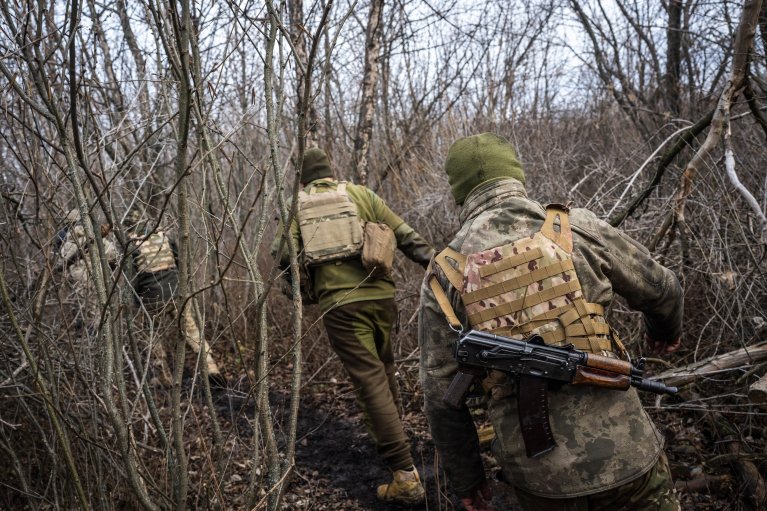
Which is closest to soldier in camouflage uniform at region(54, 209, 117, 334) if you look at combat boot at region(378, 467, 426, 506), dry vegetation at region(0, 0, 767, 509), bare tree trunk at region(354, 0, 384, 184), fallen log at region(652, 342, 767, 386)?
dry vegetation at region(0, 0, 767, 509)

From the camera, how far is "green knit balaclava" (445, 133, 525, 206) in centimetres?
201

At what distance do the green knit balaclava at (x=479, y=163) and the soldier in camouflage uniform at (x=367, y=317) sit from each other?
1.39 metres

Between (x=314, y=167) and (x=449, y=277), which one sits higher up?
(x=314, y=167)

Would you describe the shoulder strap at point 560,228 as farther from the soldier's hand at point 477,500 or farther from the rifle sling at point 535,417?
the soldier's hand at point 477,500

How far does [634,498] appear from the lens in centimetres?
175

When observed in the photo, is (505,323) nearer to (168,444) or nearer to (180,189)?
(180,189)

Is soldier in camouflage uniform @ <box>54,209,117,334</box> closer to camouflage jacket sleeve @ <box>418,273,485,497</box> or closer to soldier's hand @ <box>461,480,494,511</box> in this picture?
camouflage jacket sleeve @ <box>418,273,485,497</box>

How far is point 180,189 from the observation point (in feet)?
5.05

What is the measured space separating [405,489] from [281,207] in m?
2.06

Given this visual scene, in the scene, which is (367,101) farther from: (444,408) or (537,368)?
(537,368)

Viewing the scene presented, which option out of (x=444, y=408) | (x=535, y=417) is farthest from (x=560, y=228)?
(x=444, y=408)

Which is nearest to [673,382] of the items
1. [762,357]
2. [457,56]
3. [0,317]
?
[762,357]

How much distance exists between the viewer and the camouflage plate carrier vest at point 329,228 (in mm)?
3520

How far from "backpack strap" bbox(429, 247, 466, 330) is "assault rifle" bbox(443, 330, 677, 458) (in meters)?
0.12
